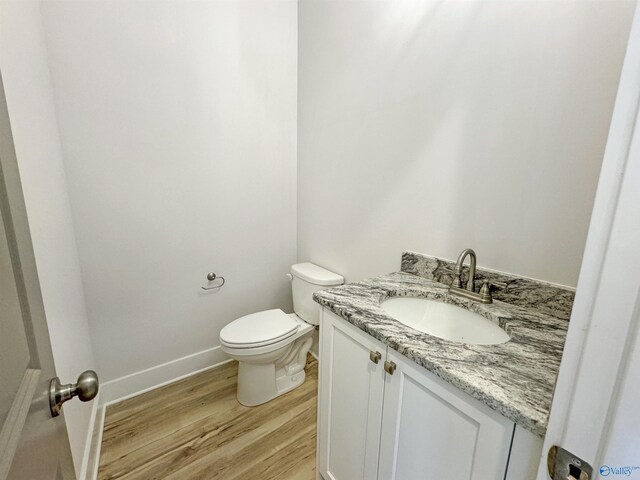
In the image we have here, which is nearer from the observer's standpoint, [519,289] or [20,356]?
[20,356]

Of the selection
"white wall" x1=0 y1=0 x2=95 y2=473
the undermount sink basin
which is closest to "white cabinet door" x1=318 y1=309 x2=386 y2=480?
the undermount sink basin

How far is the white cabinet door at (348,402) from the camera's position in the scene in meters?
0.95

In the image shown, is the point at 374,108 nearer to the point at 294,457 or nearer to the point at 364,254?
the point at 364,254

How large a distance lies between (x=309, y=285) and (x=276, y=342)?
0.40m

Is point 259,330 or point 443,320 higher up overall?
point 443,320

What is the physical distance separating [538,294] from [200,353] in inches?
77.0

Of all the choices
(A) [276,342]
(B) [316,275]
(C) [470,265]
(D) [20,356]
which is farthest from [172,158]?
(C) [470,265]

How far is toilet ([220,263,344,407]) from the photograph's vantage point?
5.36ft

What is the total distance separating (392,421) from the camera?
2.90ft

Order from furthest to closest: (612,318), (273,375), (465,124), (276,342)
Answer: (273,375) → (276,342) → (465,124) → (612,318)

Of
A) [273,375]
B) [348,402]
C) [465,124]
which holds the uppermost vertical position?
[465,124]

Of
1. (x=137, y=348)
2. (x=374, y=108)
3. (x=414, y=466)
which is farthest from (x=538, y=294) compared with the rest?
(x=137, y=348)

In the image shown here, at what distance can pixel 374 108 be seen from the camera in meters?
1.50

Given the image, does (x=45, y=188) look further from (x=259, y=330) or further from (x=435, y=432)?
(x=435, y=432)
